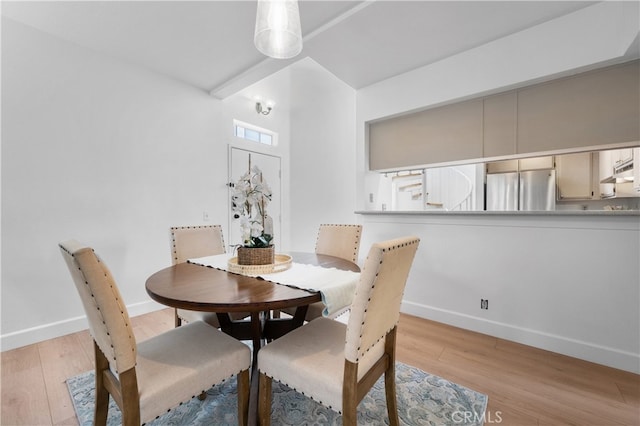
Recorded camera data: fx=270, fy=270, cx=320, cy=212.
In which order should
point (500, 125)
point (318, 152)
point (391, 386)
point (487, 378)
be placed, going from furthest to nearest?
point (318, 152) → point (500, 125) → point (487, 378) → point (391, 386)

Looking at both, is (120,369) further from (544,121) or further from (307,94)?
(307,94)

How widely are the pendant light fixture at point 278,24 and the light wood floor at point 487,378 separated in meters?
2.18

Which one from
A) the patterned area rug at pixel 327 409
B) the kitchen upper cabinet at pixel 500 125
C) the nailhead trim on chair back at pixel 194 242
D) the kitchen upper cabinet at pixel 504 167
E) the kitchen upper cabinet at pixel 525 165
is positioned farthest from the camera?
the kitchen upper cabinet at pixel 504 167

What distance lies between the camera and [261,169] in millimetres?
4090

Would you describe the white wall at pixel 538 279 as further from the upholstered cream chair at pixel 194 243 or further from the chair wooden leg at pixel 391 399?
the upholstered cream chair at pixel 194 243

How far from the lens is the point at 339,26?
6.93ft

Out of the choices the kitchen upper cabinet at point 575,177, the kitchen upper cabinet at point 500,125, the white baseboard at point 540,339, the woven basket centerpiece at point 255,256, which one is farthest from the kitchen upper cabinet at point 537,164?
the woven basket centerpiece at point 255,256

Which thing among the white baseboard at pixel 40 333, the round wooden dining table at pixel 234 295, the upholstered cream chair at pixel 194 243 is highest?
the upholstered cream chair at pixel 194 243

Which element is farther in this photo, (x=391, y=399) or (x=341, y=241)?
(x=341, y=241)

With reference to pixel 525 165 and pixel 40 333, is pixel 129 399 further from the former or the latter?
pixel 525 165

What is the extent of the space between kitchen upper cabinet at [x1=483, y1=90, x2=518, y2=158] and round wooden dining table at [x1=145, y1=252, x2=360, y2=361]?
5.84ft

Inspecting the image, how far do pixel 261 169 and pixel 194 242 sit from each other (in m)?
2.18

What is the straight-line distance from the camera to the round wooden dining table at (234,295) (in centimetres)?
101

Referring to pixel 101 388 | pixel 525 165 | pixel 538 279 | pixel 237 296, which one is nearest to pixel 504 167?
pixel 525 165
